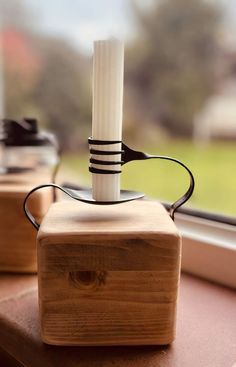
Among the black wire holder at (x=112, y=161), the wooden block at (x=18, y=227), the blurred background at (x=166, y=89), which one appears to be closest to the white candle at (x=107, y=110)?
the black wire holder at (x=112, y=161)

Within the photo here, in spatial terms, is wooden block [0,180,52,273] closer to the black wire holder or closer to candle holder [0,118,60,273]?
candle holder [0,118,60,273]

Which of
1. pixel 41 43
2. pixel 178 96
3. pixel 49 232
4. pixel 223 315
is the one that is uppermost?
pixel 41 43

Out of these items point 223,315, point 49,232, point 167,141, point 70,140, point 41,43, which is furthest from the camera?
point 41,43

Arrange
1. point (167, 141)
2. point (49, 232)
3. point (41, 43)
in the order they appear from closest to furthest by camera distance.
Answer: point (49, 232), point (167, 141), point (41, 43)

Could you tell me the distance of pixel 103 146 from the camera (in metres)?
0.47

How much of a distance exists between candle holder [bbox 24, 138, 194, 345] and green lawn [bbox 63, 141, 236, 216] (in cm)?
37

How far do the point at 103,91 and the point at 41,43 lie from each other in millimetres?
723

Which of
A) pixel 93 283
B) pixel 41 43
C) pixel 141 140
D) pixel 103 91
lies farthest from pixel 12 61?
pixel 93 283

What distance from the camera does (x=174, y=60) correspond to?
871mm

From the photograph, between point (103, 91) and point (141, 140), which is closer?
point (103, 91)

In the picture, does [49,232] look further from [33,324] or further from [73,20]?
[73,20]

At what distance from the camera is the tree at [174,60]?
0.83m

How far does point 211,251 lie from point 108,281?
0.25m

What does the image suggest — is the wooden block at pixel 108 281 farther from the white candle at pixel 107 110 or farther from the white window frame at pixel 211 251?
the white window frame at pixel 211 251
